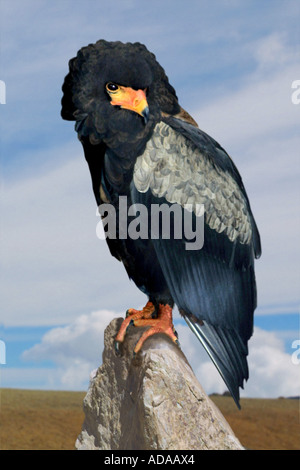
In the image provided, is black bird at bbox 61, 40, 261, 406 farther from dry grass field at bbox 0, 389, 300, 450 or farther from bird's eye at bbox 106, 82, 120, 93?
dry grass field at bbox 0, 389, 300, 450

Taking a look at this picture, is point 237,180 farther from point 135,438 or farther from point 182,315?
point 135,438

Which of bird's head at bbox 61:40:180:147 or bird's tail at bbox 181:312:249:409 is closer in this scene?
bird's head at bbox 61:40:180:147

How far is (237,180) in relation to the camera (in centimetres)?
566

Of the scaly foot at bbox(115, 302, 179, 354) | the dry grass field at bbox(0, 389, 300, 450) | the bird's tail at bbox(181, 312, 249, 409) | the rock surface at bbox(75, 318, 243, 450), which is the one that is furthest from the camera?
the dry grass field at bbox(0, 389, 300, 450)

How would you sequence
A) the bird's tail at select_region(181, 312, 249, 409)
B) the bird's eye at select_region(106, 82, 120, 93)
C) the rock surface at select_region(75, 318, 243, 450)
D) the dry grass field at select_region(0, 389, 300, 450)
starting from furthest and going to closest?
the dry grass field at select_region(0, 389, 300, 450) < the bird's tail at select_region(181, 312, 249, 409) < the bird's eye at select_region(106, 82, 120, 93) < the rock surface at select_region(75, 318, 243, 450)

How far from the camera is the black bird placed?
508cm

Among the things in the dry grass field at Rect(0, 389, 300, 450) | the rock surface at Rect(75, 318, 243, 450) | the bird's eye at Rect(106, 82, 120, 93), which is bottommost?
the rock surface at Rect(75, 318, 243, 450)

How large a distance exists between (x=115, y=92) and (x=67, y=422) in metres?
10.8

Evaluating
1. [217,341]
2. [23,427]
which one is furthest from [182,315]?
[23,427]

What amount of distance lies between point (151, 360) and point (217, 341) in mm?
647

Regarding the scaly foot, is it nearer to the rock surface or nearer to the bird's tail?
the rock surface

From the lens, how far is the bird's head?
16.5 ft

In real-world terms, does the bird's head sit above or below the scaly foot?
above

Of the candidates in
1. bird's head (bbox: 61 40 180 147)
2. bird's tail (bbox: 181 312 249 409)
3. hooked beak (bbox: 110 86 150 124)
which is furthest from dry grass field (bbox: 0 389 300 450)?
hooked beak (bbox: 110 86 150 124)
